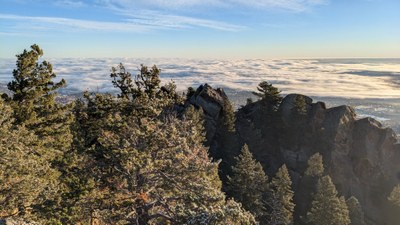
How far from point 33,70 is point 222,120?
156 ft

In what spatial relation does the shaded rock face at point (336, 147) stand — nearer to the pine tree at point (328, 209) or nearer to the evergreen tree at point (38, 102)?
the pine tree at point (328, 209)

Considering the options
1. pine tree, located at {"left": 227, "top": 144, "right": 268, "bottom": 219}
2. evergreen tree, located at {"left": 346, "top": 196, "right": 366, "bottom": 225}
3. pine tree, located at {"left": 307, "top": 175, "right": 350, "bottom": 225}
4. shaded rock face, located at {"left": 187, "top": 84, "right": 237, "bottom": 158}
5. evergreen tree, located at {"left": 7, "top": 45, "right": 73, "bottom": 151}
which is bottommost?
evergreen tree, located at {"left": 346, "top": 196, "right": 366, "bottom": 225}

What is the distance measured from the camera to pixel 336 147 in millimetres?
80125

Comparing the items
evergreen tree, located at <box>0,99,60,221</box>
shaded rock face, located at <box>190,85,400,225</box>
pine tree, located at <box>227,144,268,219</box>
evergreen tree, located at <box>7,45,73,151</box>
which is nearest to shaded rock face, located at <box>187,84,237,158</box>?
shaded rock face, located at <box>190,85,400,225</box>

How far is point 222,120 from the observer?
73000mm

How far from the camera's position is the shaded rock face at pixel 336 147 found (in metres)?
78.6

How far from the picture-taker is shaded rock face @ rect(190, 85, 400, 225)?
258 ft

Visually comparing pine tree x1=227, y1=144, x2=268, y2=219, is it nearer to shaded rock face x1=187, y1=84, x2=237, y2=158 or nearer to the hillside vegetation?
the hillside vegetation

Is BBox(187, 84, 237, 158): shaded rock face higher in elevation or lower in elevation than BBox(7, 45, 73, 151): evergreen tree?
lower

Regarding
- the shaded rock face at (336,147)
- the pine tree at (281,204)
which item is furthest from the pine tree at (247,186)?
the shaded rock face at (336,147)

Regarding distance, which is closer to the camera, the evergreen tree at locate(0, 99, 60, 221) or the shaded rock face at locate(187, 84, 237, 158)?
the evergreen tree at locate(0, 99, 60, 221)

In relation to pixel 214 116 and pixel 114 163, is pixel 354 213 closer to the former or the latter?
pixel 214 116

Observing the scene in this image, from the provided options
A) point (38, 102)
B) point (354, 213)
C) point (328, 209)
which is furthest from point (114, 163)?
point (354, 213)

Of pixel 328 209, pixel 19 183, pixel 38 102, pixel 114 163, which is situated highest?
pixel 38 102
